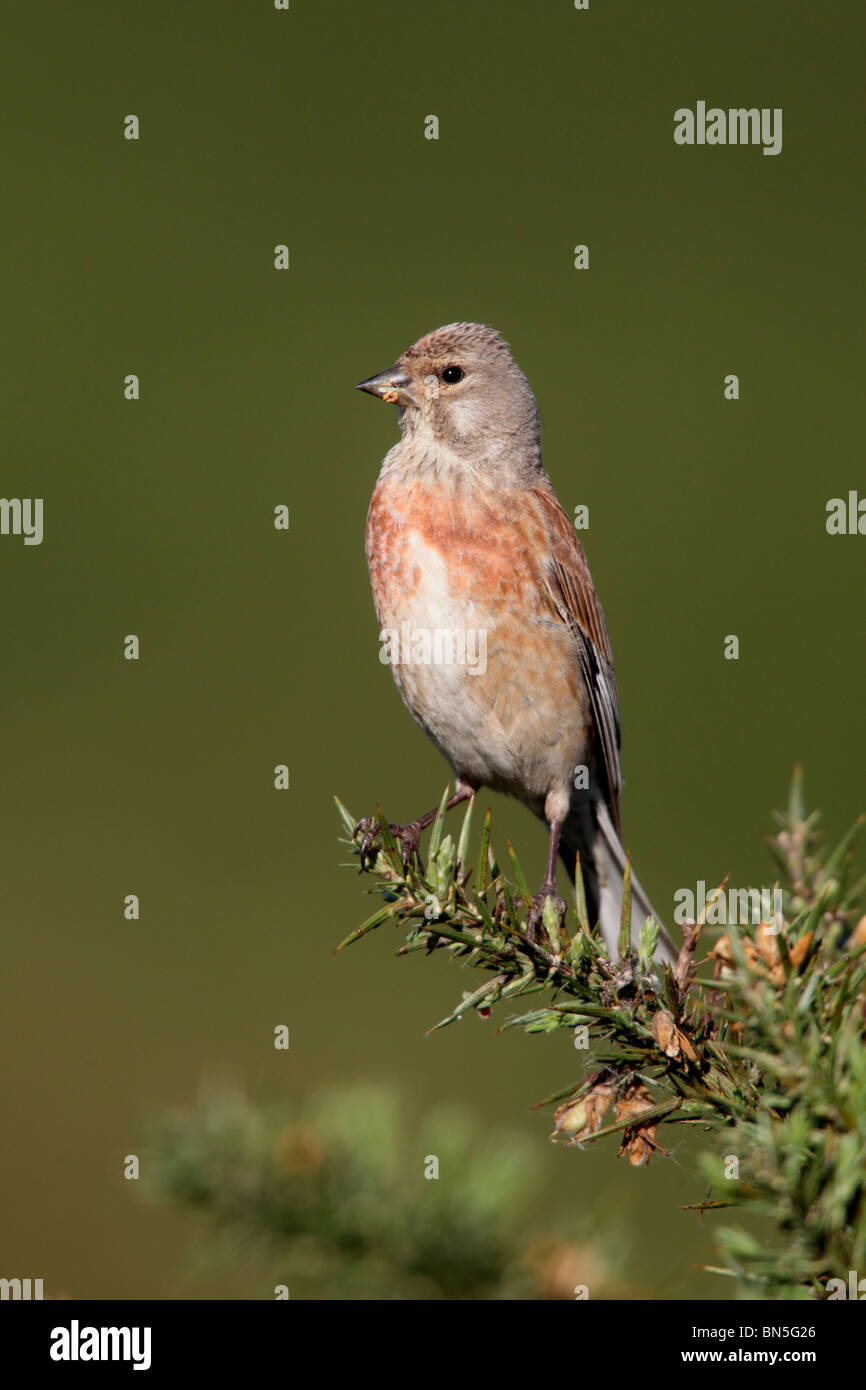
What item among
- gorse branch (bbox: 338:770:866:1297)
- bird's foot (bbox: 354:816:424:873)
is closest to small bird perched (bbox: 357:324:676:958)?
bird's foot (bbox: 354:816:424:873)

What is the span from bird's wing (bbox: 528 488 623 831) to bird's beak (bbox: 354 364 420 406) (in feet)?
1.37

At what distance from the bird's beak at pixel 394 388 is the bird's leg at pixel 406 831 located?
1021mm

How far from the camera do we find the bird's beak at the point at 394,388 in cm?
346

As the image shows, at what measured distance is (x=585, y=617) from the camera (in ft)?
11.2

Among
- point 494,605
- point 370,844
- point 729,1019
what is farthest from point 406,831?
point 729,1019

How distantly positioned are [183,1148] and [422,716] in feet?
5.22

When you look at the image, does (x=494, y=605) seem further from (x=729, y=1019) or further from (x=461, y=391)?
(x=729, y=1019)

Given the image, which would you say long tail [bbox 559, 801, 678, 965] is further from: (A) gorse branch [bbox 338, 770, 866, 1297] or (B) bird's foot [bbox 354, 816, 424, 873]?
(A) gorse branch [bbox 338, 770, 866, 1297]

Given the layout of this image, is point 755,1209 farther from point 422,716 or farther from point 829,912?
point 422,716

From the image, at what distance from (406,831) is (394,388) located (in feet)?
3.87

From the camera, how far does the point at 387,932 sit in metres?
5.79

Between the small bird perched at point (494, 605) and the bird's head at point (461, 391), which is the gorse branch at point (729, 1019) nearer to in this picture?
the small bird perched at point (494, 605)
